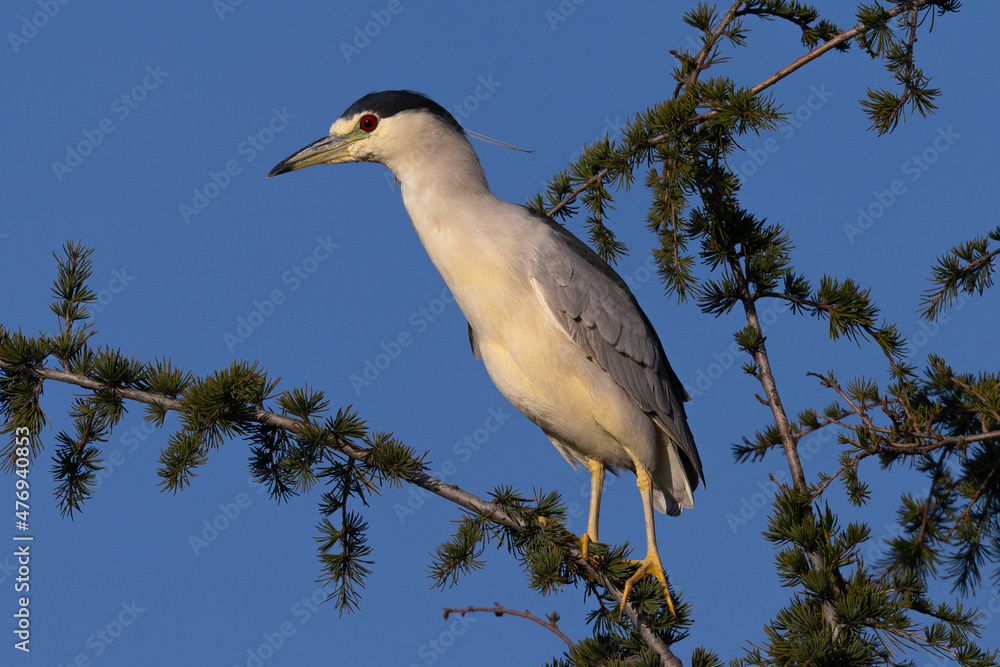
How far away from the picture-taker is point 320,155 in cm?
470

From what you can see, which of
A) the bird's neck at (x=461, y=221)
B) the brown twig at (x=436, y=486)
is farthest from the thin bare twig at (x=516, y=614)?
the bird's neck at (x=461, y=221)

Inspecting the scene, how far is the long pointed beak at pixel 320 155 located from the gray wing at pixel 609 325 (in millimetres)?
1103

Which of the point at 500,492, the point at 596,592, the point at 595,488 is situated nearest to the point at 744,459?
the point at 595,488

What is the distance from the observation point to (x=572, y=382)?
13.9 feet

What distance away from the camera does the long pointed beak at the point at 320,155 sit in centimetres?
470

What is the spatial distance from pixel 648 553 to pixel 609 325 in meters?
1.13

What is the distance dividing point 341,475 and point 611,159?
70.9 inches

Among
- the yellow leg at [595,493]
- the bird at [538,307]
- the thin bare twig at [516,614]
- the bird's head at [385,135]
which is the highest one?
the bird's head at [385,135]

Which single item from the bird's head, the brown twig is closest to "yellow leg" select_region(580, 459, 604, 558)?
the brown twig

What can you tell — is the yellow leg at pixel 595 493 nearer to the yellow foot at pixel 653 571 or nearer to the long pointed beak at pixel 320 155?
the yellow foot at pixel 653 571

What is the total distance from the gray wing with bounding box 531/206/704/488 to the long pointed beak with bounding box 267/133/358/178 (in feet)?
3.62

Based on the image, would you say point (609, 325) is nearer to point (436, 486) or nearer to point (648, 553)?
point (648, 553)

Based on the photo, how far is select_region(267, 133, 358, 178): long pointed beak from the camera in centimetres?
470

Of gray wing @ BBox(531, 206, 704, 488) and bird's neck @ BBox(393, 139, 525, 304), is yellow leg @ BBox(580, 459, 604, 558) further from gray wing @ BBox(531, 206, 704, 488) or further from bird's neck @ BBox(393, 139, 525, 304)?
bird's neck @ BBox(393, 139, 525, 304)
